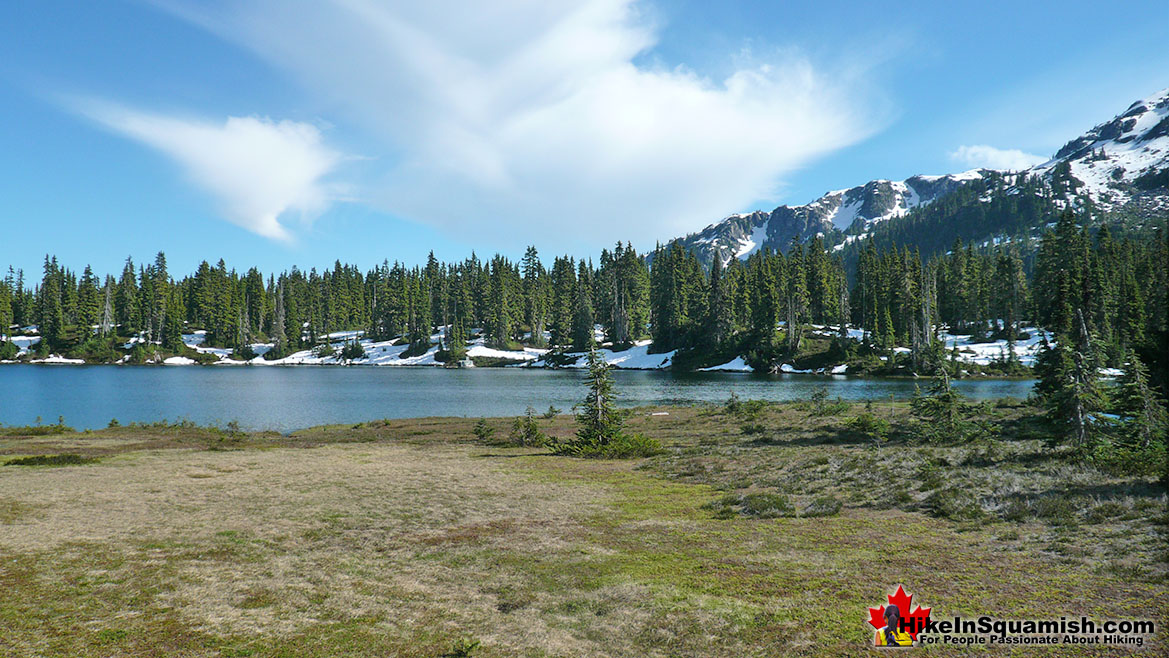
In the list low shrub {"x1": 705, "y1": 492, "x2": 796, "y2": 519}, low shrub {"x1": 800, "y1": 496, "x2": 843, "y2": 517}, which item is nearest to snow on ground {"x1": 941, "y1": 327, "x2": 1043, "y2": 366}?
low shrub {"x1": 800, "y1": 496, "x2": 843, "y2": 517}

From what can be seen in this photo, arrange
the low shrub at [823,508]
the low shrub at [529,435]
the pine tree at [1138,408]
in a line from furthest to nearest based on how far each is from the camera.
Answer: the low shrub at [529,435] < the pine tree at [1138,408] < the low shrub at [823,508]

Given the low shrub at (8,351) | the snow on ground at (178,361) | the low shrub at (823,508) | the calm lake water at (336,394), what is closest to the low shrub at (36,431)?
the calm lake water at (336,394)

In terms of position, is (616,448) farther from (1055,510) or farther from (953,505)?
(1055,510)

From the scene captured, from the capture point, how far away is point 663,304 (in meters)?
134

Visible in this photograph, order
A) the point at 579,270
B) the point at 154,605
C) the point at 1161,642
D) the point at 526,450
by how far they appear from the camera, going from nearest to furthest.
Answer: the point at 1161,642 < the point at 154,605 < the point at 526,450 < the point at 579,270

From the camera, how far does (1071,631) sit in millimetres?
8156

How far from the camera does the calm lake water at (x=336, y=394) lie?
54.2 meters

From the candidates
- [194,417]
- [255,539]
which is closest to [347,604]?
[255,539]

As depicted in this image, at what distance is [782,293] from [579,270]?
67430mm

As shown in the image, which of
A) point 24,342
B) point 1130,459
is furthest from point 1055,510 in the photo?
point 24,342

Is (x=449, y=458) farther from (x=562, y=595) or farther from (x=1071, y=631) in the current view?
(x=1071, y=631)

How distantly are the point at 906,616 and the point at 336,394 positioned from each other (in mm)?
75699
